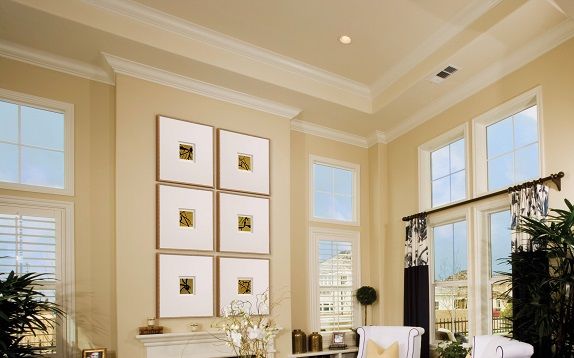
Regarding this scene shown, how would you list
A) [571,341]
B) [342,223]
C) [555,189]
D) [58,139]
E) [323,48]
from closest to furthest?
1. [571,341]
2. [555,189]
3. [58,139]
4. [323,48]
5. [342,223]

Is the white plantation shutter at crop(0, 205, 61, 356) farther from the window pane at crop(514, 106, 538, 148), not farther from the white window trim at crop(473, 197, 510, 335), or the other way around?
the window pane at crop(514, 106, 538, 148)

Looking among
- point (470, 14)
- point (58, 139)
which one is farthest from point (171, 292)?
point (470, 14)

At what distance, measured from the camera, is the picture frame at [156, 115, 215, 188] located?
17.3 ft

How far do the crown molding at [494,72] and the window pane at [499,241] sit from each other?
1484 mm

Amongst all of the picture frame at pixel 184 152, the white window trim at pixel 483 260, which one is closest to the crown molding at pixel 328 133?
the picture frame at pixel 184 152

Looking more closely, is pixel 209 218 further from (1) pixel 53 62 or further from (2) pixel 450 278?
(2) pixel 450 278

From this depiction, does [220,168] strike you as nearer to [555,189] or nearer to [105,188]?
[105,188]

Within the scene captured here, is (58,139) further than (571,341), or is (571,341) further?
(58,139)

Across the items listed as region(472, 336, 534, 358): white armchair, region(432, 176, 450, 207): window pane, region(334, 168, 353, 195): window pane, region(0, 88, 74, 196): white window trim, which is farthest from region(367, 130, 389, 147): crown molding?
region(0, 88, 74, 196): white window trim

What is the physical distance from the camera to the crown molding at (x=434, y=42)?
466 centimetres

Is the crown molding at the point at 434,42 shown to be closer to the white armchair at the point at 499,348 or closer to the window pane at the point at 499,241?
the window pane at the point at 499,241

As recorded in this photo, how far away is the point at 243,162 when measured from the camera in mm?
5820

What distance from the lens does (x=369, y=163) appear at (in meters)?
7.27

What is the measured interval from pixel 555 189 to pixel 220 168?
3.49m
